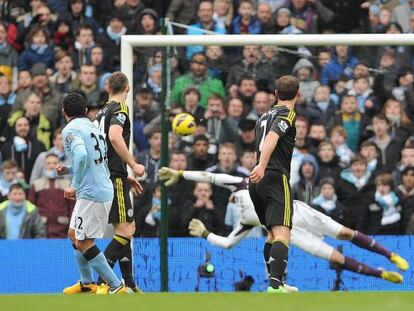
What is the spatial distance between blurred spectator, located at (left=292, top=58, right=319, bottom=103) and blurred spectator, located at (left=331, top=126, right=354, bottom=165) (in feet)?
1.37

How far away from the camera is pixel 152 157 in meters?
13.1

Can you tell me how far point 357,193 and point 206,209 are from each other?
1.46m

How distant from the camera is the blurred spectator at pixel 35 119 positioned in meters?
14.5

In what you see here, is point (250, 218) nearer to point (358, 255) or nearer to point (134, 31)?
point (358, 255)

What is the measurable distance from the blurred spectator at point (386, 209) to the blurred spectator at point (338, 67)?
3.56 feet

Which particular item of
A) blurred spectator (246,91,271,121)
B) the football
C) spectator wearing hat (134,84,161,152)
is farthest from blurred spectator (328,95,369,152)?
spectator wearing hat (134,84,161,152)

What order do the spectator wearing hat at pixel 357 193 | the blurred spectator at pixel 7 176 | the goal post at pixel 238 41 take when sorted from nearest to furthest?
the goal post at pixel 238 41
the spectator wearing hat at pixel 357 193
the blurred spectator at pixel 7 176

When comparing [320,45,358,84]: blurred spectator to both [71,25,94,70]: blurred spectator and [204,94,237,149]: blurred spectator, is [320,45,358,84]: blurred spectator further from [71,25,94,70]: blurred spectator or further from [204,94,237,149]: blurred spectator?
[71,25,94,70]: blurred spectator

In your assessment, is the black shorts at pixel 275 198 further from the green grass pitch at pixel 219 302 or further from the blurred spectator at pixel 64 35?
the blurred spectator at pixel 64 35

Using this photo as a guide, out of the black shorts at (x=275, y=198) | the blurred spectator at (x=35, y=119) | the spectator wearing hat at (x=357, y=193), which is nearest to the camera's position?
the black shorts at (x=275, y=198)

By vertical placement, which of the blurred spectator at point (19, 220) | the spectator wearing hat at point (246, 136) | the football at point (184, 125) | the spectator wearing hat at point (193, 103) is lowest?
the blurred spectator at point (19, 220)

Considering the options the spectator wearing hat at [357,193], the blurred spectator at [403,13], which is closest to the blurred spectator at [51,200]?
the spectator wearing hat at [357,193]

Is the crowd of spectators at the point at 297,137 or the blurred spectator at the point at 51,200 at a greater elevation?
the crowd of spectators at the point at 297,137

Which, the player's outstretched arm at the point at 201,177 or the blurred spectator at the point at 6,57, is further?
the blurred spectator at the point at 6,57
